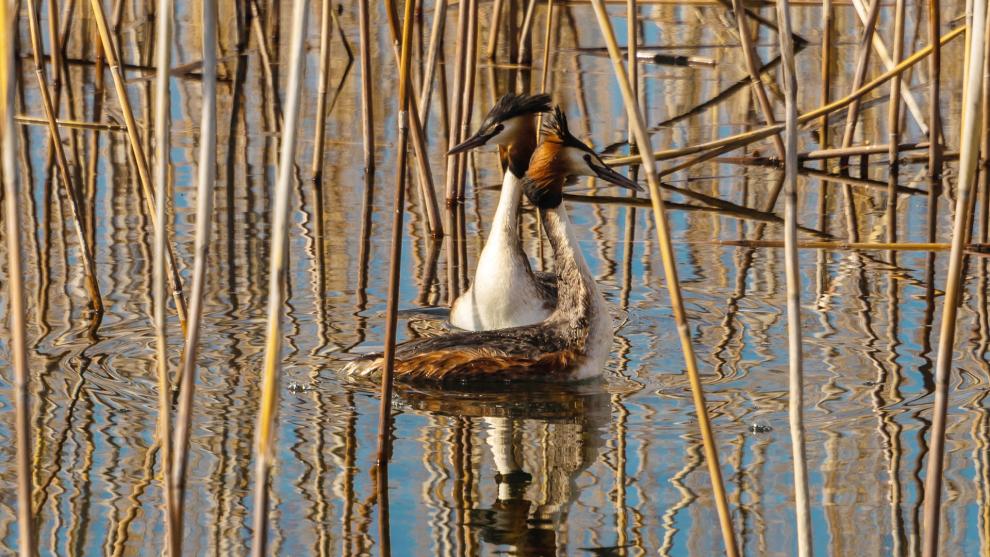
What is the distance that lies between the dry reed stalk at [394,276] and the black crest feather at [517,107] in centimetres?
259

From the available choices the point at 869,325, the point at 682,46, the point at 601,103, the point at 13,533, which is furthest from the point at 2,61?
the point at 682,46

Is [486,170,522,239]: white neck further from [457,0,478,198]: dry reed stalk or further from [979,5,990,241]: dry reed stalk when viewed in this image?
[979,5,990,241]: dry reed stalk

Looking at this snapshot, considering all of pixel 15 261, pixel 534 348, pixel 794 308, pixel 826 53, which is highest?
pixel 826 53

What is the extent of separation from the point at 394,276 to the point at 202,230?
3.59 ft

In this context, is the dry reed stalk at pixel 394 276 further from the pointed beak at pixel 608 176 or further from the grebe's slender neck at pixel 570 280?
the pointed beak at pixel 608 176

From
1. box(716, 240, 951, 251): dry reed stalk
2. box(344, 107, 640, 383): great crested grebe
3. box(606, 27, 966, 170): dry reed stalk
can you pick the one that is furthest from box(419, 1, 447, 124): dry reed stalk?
box(716, 240, 951, 251): dry reed stalk

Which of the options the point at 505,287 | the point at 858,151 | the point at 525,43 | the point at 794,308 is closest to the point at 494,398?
the point at 505,287

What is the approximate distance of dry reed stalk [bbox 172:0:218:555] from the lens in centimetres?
310

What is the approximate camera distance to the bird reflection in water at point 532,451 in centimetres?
438

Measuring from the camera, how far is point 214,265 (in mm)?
7234

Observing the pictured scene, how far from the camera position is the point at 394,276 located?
13.8 ft

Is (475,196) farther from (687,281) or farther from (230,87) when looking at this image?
(230,87)

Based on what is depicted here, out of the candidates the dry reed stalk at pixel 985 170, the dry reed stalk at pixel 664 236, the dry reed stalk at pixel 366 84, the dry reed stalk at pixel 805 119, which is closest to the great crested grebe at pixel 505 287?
the dry reed stalk at pixel 366 84

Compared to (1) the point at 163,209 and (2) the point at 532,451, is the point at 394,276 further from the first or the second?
(2) the point at 532,451
